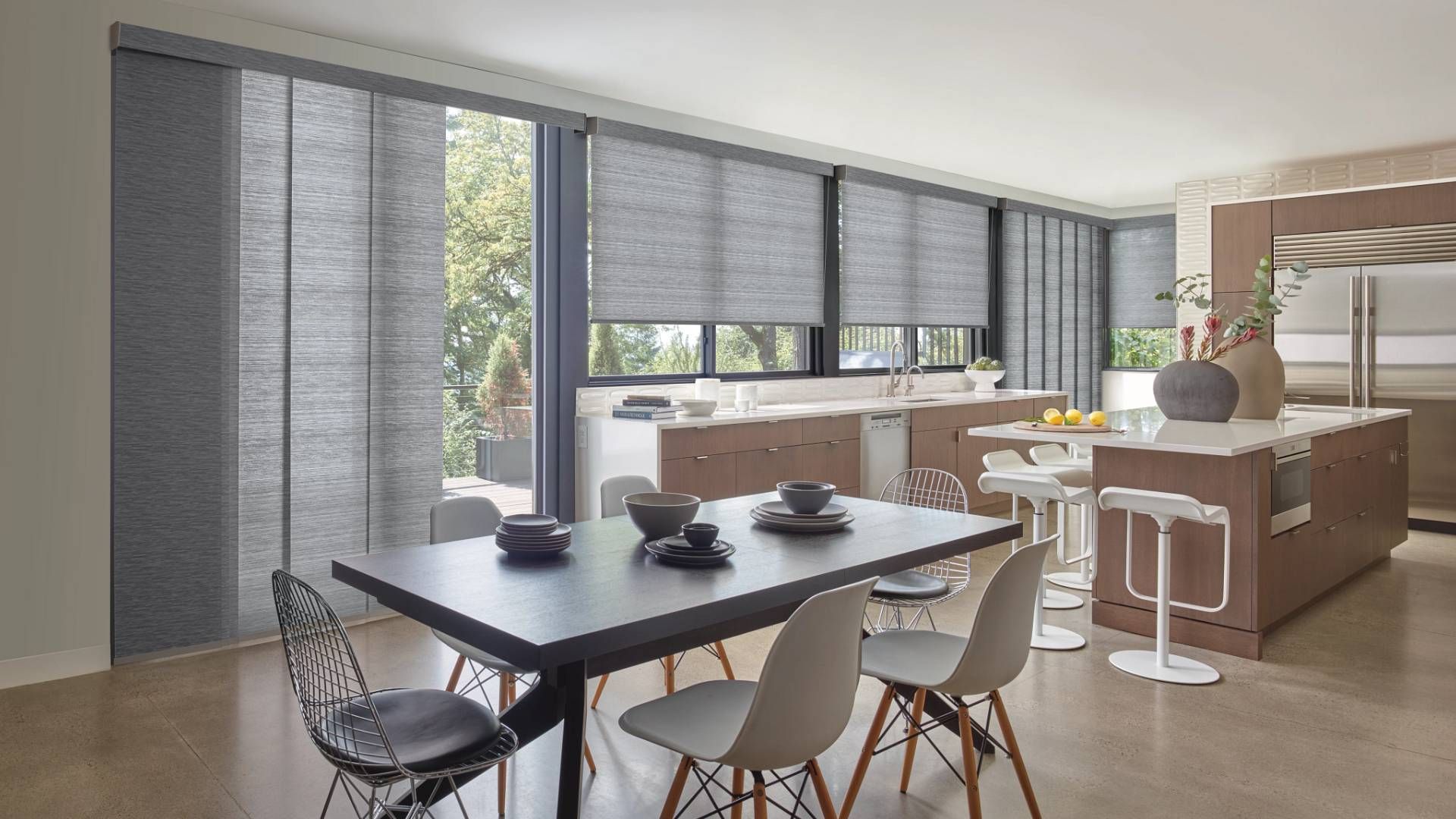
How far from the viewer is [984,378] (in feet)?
24.8

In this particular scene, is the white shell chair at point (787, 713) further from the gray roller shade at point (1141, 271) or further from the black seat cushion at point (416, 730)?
the gray roller shade at point (1141, 271)

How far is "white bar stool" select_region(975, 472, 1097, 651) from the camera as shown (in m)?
3.95

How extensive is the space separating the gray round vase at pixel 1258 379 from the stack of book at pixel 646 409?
2832 millimetres

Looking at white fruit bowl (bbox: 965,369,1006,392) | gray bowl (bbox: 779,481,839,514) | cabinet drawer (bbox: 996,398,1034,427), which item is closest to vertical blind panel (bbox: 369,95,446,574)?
gray bowl (bbox: 779,481,839,514)

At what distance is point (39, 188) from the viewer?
3.54m

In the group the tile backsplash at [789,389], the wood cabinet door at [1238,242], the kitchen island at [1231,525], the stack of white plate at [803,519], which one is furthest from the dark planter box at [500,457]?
the wood cabinet door at [1238,242]

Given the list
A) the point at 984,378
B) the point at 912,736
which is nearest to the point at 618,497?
the point at 912,736

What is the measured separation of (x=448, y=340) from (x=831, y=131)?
298cm

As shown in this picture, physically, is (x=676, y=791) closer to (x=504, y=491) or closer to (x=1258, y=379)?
(x=1258, y=379)

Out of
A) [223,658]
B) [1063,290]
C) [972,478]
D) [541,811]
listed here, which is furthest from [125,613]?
[1063,290]

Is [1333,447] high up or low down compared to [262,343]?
down

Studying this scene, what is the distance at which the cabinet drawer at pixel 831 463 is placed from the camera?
5570mm

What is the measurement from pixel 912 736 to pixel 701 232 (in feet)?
12.5

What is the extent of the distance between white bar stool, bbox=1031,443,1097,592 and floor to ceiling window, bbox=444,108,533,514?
3255 mm
